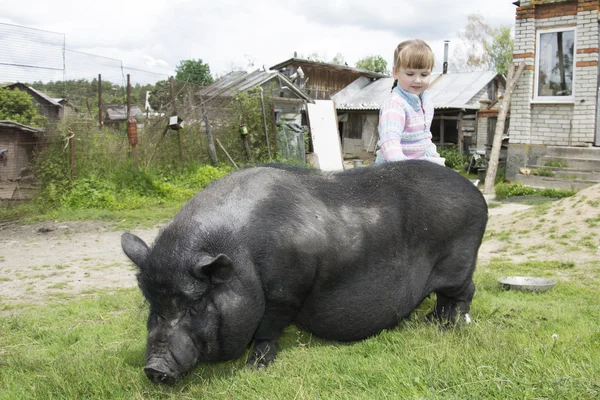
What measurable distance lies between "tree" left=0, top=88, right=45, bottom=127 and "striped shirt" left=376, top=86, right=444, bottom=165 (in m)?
14.5

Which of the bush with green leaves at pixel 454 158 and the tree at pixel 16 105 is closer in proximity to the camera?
the tree at pixel 16 105

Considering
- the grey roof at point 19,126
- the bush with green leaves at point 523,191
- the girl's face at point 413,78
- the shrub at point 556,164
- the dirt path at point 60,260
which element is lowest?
the dirt path at point 60,260

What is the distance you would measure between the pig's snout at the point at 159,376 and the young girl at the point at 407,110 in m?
2.16

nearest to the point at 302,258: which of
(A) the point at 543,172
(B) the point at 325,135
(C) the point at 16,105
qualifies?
(A) the point at 543,172

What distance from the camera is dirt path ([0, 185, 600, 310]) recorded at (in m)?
6.97

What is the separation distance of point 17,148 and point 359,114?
72.7 feet

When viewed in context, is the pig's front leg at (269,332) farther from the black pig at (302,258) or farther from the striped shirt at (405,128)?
the striped shirt at (405,128)

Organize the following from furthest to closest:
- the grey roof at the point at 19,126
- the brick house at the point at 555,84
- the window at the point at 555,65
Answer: the window at the point at 555,65, the brick house at the point at 555,84, the grey roof at the point at 19,126

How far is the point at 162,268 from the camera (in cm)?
314

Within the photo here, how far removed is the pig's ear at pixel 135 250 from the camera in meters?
3.24

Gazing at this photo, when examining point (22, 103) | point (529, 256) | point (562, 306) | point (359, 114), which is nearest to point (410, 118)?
point (562, 306)

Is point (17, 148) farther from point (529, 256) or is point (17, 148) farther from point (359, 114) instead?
point (359, 114)

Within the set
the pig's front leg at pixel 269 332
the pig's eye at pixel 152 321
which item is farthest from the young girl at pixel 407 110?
the pig's eye at pixel 152 321

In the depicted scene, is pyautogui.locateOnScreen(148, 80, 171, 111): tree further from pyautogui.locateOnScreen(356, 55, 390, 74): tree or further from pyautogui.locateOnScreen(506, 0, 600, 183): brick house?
pyautogui.locateOnScreen(356, 55, 390, 74): tree
